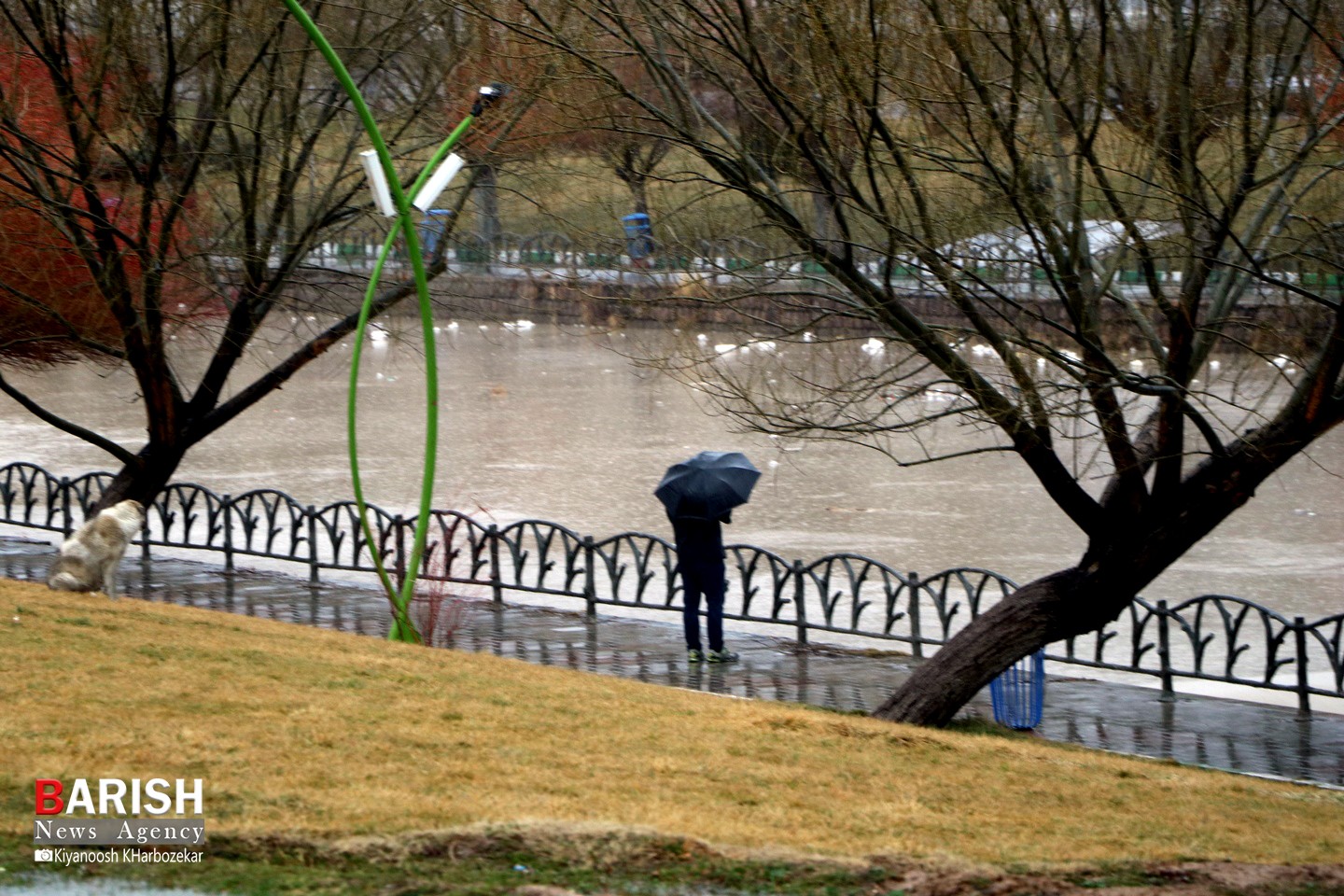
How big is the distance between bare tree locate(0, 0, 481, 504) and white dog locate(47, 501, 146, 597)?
9.62ft

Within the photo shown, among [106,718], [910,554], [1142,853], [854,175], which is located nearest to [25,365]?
[910,554]

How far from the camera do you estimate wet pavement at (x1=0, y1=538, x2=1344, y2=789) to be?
30.6 feet

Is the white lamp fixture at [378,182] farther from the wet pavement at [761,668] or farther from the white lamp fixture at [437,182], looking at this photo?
the wet pavement at [761,668]

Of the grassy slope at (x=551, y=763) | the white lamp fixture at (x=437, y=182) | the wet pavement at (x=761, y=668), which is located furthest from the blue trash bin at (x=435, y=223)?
the grassy slope at (x=551, y=763)

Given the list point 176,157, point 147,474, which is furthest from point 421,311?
point 147,474

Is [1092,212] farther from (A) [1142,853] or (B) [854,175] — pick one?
(A) [1142,853]

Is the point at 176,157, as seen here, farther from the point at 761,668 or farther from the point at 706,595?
the point at 761,668

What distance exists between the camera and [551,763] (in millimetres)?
6113

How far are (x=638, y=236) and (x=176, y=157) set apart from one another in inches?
239

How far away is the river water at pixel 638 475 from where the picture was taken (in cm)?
1568

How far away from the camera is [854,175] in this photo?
33.8 ft

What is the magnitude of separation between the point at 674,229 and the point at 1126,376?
292cm

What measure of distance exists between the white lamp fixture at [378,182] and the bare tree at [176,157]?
2228 mm

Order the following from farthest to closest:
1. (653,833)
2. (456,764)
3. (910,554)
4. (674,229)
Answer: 1. (910,554)
2. (674,229)
3. (456,764)
4. (653,833)
